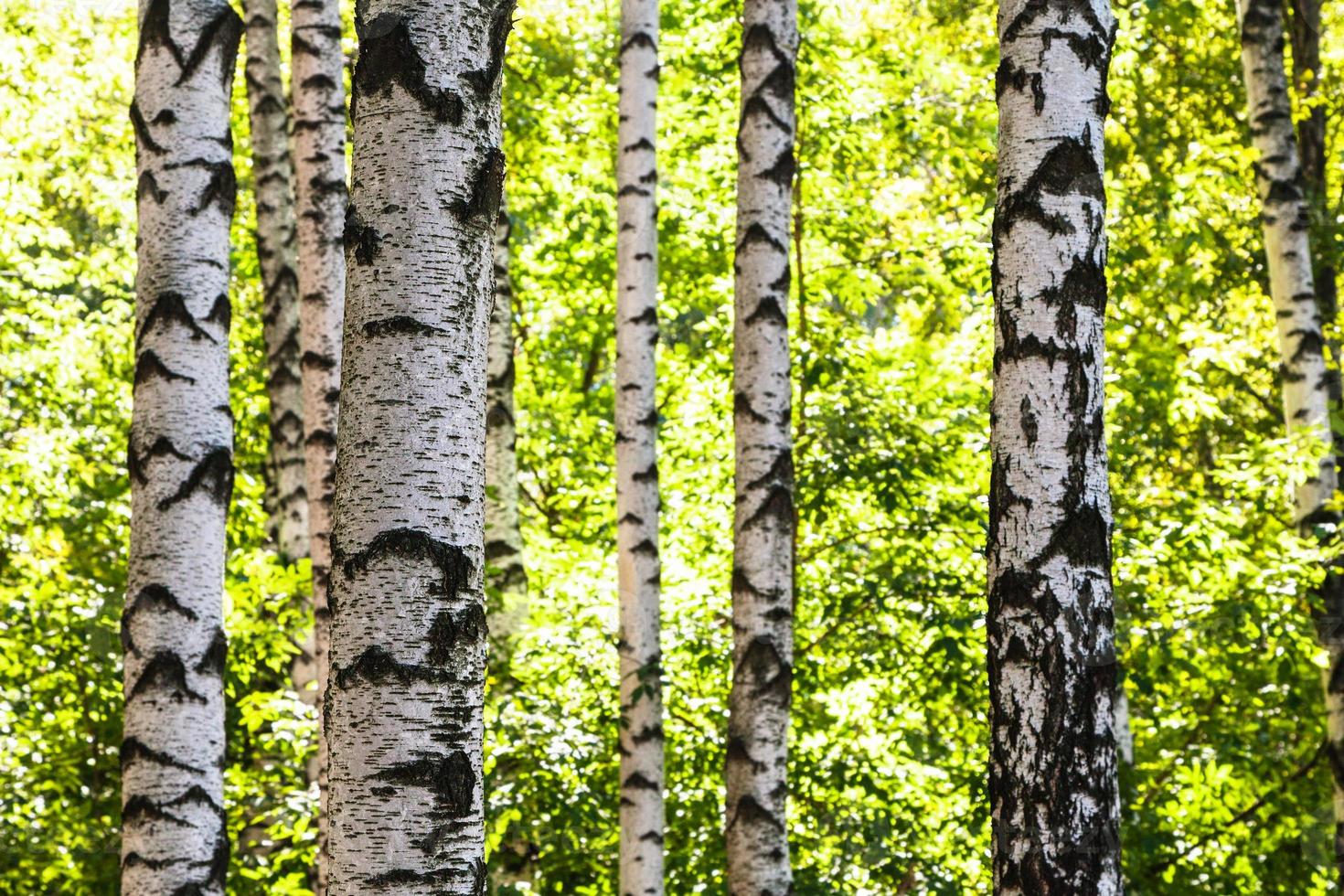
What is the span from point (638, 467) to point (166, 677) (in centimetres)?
359

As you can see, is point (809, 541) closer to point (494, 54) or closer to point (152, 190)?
point (152, 190)

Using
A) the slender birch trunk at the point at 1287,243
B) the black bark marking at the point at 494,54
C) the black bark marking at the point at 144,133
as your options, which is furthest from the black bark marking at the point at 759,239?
the slender birch trunk at the point at 1287,243

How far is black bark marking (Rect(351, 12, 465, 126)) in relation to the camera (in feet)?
6.89

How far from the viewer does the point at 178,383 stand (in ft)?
11.5

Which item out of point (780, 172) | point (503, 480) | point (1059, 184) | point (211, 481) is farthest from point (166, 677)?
point (503, 480)

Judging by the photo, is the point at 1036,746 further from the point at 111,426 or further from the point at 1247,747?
the point at 111,426

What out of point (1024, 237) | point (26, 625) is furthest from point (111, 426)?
point (1024, 237)

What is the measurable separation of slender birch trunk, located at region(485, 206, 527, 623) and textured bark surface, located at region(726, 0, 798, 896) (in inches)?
92.3

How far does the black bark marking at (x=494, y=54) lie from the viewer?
2152 millimetres

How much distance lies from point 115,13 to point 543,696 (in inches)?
367

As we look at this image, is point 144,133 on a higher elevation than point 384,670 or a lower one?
higher

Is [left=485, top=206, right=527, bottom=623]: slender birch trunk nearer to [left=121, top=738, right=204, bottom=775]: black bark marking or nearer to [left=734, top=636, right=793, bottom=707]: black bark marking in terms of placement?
[left=734, top=636, right=793, bottom=707]: black bark marking

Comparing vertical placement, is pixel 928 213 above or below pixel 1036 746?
above

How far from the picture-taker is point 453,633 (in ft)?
6.60
